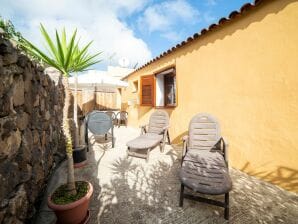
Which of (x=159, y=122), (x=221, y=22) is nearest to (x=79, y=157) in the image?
(x=159, y=122)

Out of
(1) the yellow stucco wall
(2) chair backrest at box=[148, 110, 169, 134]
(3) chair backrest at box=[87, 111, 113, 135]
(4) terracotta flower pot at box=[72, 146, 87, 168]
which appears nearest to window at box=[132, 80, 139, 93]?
(2) chair backrest at box=[148, 110, 169, 134]

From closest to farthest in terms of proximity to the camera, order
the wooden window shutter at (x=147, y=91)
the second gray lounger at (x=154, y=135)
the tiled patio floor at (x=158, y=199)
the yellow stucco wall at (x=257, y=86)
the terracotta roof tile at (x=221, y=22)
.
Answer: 1. the tiled patio floor at (x=158, y=199)
2. the yellow stucco wall at (x=257, y=86)
3. the terracotta roof tile at (x=221, y=22)
4. the second gray lounger at (x=154, y=135)
5. the wooden window shutter at (x=147, y=91)

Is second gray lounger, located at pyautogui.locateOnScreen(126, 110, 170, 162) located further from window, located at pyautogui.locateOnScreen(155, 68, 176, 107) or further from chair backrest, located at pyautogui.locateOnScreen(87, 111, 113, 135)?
window, located at pyautogui.locateOnScreen(155, 68, 176, 107)

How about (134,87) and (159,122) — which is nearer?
(159,122)

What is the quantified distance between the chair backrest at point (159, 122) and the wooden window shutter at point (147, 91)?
1160 millimetres

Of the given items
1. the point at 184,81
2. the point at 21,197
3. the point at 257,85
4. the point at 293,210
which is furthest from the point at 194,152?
the point at 21,197

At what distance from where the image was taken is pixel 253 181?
283 centimetres

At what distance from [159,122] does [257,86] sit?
8.43ft

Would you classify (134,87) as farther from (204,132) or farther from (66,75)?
(66,75)

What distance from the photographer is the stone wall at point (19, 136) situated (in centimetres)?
133

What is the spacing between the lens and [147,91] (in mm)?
6066

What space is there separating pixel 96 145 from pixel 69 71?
353cm

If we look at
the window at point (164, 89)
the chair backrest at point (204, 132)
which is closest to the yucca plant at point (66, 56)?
the chair backrest at point (204, 132)

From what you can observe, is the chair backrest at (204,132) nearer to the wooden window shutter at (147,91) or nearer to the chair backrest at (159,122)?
the chair backrest at (159,122)
